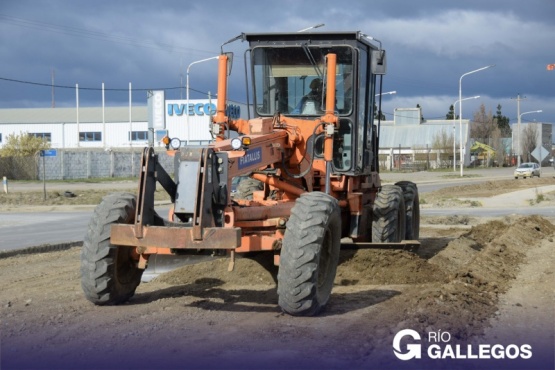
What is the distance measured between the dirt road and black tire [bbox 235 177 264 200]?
1.10 m

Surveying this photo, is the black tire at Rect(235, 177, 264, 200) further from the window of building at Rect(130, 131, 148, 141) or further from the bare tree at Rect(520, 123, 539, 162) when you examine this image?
the bare tree at Rect(520, 123, 539, 162)

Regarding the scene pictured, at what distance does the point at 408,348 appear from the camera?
700 cm

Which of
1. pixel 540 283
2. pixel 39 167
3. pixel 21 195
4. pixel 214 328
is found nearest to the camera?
pixel 214 328

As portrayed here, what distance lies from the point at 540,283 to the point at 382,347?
477cm

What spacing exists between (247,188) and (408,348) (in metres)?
5.85

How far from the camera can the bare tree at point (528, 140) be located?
11225 cm

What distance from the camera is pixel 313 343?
7348mm

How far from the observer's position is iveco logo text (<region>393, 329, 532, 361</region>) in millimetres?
6859

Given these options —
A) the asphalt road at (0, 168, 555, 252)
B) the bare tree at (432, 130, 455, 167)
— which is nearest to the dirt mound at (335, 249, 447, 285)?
the asphalt road at (0, 168, 555, 252)

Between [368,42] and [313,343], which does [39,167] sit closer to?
[368,42]

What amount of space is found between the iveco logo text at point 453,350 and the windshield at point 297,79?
4962mm

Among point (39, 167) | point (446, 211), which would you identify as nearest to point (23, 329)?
point (446, 211)

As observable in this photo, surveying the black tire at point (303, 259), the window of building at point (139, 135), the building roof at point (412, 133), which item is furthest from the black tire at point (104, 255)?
the building roof at point (412, 133)

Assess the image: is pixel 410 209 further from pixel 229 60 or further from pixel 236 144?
pixel 236 144
